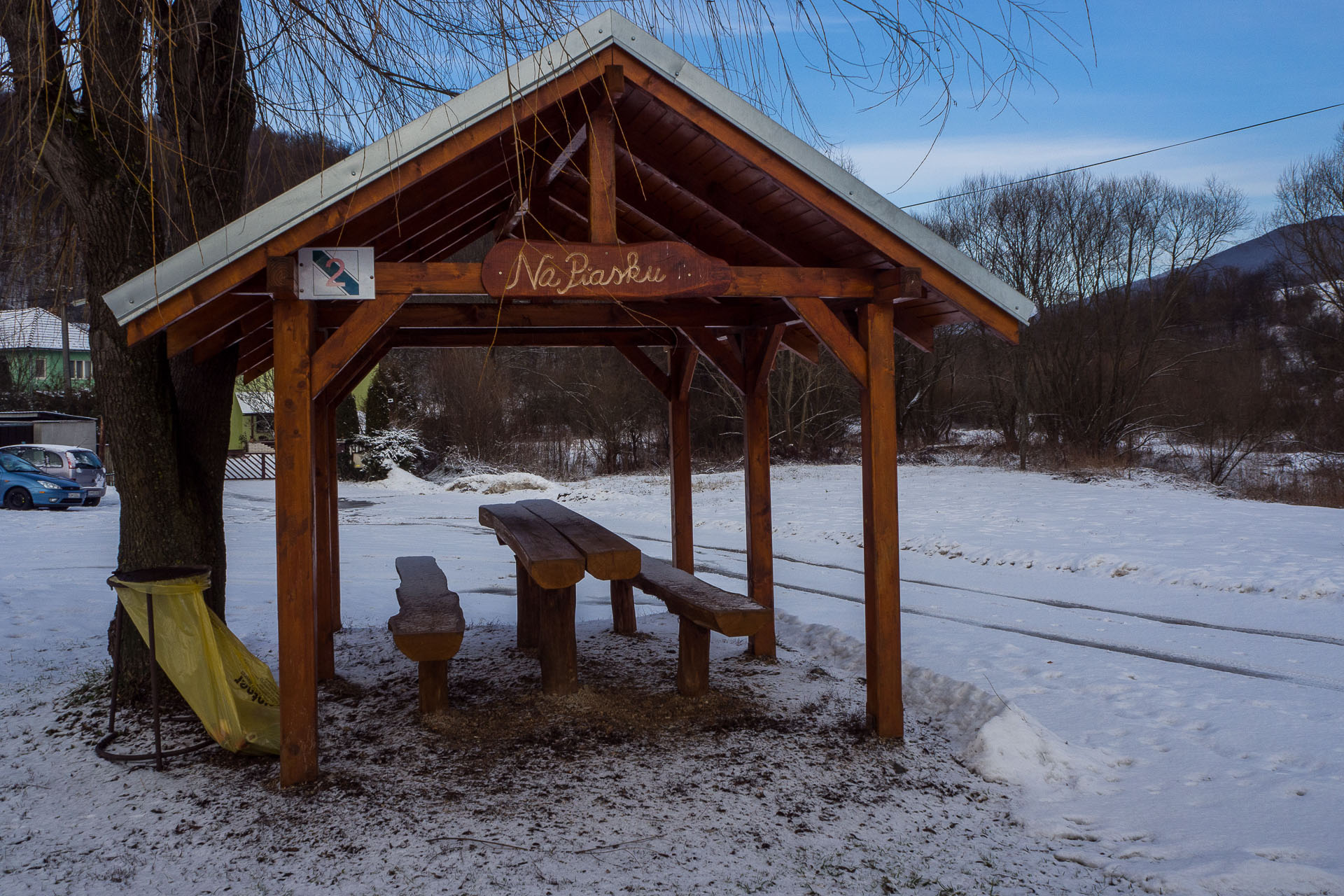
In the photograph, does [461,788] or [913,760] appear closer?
[461,788]

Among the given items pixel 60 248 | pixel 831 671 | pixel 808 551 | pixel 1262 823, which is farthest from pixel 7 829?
pixel 808 551

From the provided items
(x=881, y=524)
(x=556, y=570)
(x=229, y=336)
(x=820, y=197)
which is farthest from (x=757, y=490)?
(x=229, y=336)

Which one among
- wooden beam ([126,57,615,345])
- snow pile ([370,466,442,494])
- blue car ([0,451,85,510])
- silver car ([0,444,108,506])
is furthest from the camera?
snow pile ([370,466,442,494])

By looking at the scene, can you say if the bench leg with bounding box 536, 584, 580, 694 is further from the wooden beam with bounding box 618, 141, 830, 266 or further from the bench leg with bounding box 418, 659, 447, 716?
the wooden beam with bounding box 618, 141, 830, 266

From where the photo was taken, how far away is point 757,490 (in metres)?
6.76

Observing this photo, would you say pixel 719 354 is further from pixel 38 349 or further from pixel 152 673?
pixel 38 349

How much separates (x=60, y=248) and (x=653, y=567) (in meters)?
4.48

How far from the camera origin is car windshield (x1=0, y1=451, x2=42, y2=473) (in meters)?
18.6

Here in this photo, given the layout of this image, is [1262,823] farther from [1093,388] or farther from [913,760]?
[1093,388]

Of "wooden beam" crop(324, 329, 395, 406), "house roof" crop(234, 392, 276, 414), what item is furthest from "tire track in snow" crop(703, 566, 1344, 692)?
"house roof" crop(234, 392, 276, 414)

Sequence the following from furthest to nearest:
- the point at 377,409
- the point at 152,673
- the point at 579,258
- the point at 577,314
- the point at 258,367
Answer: the point at 377,409
the point at 258,367
the point at 577,314
the point at 152,673
the point at 579,258

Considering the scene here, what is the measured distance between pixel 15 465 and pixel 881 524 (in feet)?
65.8

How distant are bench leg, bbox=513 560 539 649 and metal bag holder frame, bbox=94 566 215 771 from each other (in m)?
2.41

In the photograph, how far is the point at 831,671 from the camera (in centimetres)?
642
